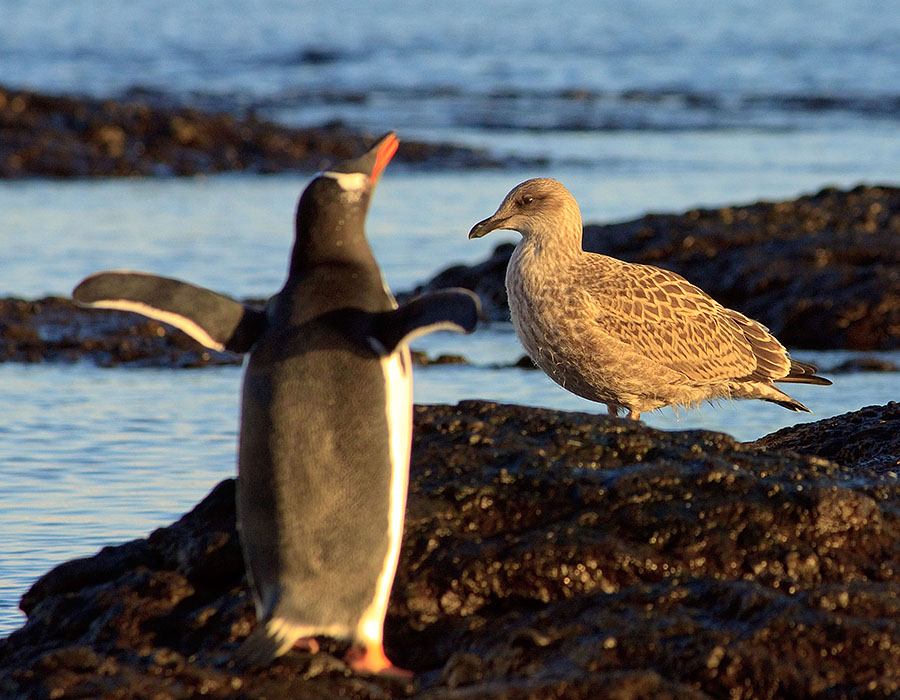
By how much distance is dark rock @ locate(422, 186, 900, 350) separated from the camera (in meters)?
11.0

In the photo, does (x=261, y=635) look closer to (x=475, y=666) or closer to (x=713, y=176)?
(x=475, y=666)

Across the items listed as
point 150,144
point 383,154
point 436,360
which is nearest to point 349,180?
point 383,154

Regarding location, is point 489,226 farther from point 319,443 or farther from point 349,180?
point 319,443

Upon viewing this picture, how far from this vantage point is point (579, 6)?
48938mm

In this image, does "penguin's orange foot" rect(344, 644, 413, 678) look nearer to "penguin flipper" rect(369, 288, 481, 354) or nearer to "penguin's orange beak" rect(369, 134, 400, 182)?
"penguin flipper" rect(369, 288, 481, 354)

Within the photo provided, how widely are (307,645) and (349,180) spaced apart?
1.36m

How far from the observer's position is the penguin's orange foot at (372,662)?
→ 168 inches

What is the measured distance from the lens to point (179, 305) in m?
4.41

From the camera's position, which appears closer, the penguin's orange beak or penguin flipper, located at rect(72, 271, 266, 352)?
penguin flipper, located at rect(72, 271, 266, 352)

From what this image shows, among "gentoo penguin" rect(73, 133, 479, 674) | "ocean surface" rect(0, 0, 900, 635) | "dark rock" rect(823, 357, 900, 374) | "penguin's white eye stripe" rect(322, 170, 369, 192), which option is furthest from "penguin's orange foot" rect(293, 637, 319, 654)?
"dark rock" rect(823, 357, 900, 374)

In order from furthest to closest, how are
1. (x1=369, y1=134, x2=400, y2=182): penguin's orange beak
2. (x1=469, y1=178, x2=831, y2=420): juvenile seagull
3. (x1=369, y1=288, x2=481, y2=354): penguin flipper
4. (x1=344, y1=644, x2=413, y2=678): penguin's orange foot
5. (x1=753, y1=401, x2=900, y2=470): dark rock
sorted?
(x1=469, y1=178, x2=831, y2=420): juvenile seagull
(x1=753, y1=401, x2=900, y2=470): dark rock
(x1=369, y1=134, x2=400, y2=182): penguin's orange beak
(x1=344, y1=644, x2=413, y2=678): penguin's orange foot
(x1=369, y1=288, x2=481, y2=354): penguin flipper

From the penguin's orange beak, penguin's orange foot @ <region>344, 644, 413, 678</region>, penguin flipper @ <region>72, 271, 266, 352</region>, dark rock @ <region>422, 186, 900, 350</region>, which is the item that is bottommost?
dark rock @ <region>422, 186, 900, 350</region>

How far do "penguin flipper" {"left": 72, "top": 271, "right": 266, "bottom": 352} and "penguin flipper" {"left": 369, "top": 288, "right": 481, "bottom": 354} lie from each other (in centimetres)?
39

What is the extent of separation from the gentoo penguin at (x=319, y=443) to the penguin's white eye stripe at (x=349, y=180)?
46 millimetres
